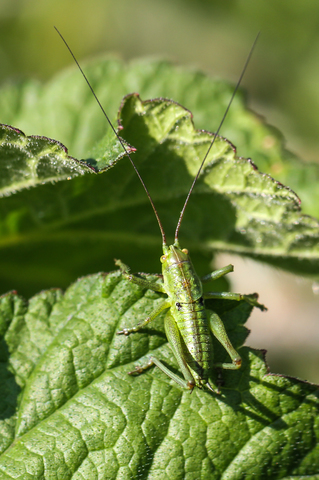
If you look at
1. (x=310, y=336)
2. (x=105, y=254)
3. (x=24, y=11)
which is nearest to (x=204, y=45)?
(x=24, y=11)

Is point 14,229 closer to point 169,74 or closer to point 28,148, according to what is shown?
point 28,148

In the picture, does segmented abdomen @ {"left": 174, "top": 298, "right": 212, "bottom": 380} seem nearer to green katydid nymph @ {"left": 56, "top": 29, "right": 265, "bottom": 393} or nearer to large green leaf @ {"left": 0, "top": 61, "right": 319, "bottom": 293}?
green katydid nymph @ {"left": 56, "top": 29, "right": 265, "bottom": 393}

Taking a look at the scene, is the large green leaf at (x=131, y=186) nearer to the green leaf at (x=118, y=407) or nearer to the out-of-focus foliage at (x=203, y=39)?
the green leaf at (x=118, y=407)

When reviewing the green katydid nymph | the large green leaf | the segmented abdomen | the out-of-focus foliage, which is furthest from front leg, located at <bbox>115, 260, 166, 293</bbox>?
the out-of-focus foliage

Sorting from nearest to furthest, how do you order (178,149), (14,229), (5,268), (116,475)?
(116,475) → (178,149) → (14,229) → (5,268)

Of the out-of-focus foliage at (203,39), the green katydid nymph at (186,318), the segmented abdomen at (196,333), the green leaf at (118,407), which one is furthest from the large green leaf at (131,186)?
the out-of-focus foliage at (203,39)

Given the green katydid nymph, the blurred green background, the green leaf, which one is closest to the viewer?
the green leaf
